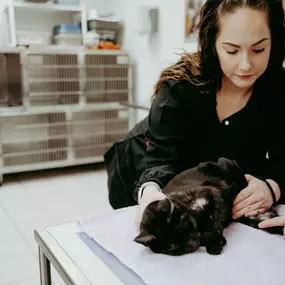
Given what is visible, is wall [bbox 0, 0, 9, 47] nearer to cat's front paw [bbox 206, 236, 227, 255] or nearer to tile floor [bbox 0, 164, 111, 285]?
tile floor [bbox 0, 164, 111, 285]

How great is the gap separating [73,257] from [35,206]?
1.67 metres

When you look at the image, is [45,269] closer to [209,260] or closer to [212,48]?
[209,260]

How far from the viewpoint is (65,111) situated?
2.77m

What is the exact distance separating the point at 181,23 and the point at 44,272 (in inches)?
80.9

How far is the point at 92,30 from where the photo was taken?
2.96 m

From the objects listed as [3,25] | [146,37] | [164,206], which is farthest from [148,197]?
[3,25]

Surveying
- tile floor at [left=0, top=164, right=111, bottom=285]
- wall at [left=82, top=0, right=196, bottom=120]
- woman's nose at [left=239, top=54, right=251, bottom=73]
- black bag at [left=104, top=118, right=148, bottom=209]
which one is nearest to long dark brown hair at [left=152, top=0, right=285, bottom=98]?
woman's nose at [left=239, top=54, right=251, bottom=73]

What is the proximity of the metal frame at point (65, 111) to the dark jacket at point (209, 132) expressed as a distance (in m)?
1.74

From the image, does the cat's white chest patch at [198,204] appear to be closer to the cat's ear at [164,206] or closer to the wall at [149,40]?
the cat's ear at [164,206]

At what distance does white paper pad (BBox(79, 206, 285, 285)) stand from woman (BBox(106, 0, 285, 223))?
16cm

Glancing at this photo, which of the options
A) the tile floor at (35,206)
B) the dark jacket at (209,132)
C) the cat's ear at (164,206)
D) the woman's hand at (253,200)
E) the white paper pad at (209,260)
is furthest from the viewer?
the tile floor at (35,206)

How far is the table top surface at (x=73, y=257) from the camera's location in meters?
0.56

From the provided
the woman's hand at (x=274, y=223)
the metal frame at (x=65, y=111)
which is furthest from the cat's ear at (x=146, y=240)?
the metal frame at (x=65, y=111)

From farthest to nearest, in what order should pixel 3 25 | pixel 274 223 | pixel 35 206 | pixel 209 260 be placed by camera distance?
pixel 3 25 → pixel 35 206 → pixel 274 223 → pixel 209 260
